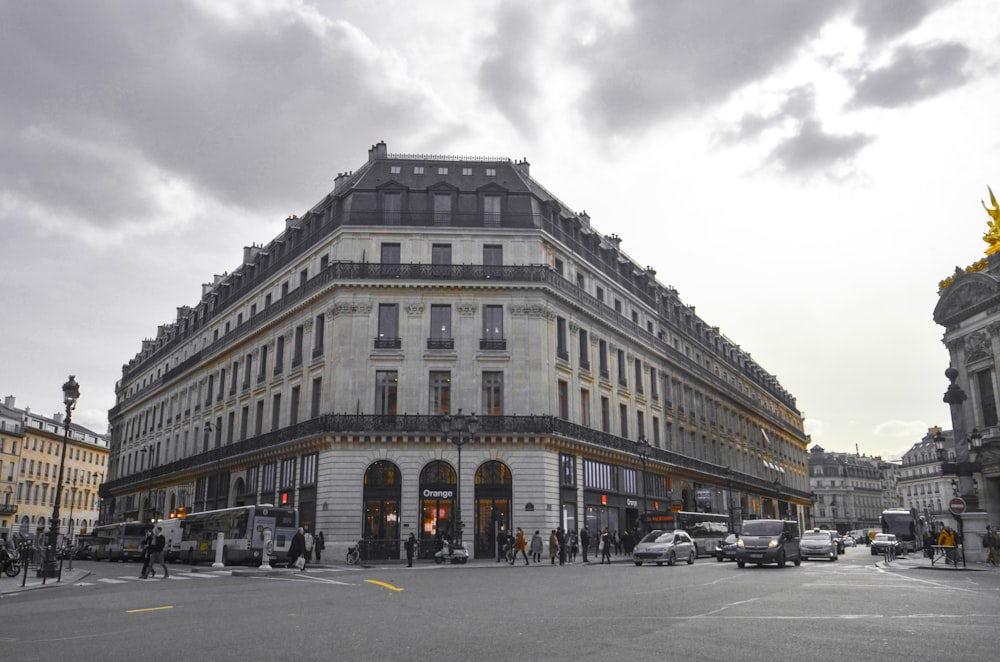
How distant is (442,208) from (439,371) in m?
9.54

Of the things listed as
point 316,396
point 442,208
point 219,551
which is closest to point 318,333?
point 316,396

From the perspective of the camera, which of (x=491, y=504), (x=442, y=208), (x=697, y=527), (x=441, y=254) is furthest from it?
(x=697, y=527)

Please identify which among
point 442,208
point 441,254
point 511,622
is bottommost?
point 511,622

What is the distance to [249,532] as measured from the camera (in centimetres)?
3441

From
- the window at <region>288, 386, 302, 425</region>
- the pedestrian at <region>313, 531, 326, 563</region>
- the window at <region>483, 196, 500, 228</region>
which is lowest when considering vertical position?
the pedestrian at <region>313, 531, 326, 563</region>

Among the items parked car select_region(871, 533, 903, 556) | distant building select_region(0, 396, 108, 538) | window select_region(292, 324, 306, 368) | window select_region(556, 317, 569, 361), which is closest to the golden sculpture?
parked car select_region(871, 533, 903, 556)

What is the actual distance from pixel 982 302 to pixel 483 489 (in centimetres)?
3168

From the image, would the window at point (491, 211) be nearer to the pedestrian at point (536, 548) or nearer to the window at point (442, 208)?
the window at point (442, 208)

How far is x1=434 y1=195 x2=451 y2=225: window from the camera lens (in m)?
43.2

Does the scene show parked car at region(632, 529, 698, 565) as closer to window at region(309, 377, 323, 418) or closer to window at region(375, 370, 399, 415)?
window at region(375, 370, 399, 415)

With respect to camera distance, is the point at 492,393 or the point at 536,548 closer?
the point at 536,548

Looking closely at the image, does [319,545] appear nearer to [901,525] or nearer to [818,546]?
[818,546]

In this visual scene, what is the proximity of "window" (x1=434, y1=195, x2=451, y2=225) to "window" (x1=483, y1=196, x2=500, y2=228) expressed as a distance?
205cm

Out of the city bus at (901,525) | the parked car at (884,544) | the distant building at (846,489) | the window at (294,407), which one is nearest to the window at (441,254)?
the window at (294,407)
